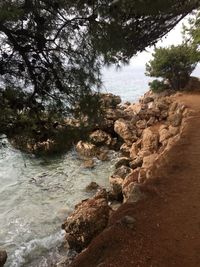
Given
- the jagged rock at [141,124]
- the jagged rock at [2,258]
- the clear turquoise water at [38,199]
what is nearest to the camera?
the jagged rock at [2,258]

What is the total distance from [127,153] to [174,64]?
645 centimetres

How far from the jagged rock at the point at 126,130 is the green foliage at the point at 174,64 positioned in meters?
4.03

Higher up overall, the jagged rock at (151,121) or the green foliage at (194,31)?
the green foliage at (194,31)

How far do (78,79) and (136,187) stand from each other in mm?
3934

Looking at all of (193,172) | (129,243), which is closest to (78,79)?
(129,243)

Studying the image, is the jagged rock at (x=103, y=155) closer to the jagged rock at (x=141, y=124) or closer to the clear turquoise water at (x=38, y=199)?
the clear turquoise water at (x=38, y=199)

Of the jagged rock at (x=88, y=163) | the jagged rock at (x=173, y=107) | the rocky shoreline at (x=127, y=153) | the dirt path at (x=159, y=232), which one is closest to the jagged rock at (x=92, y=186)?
the rocky shoreline at (x=127, y=153)

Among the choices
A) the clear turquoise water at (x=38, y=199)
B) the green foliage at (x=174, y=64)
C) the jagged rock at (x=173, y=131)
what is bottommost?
the clear turquoise water at (x=38, y=199)

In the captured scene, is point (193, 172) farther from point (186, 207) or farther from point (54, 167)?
point (54, 167)

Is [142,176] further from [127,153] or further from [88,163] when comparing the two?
[127,153]

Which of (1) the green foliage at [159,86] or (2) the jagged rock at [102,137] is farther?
(1) the green foliage at [159,86]

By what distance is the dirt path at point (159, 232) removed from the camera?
5793mm

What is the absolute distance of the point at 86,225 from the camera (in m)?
7.47

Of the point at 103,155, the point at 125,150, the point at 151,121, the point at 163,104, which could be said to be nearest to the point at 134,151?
the point at 125,150
